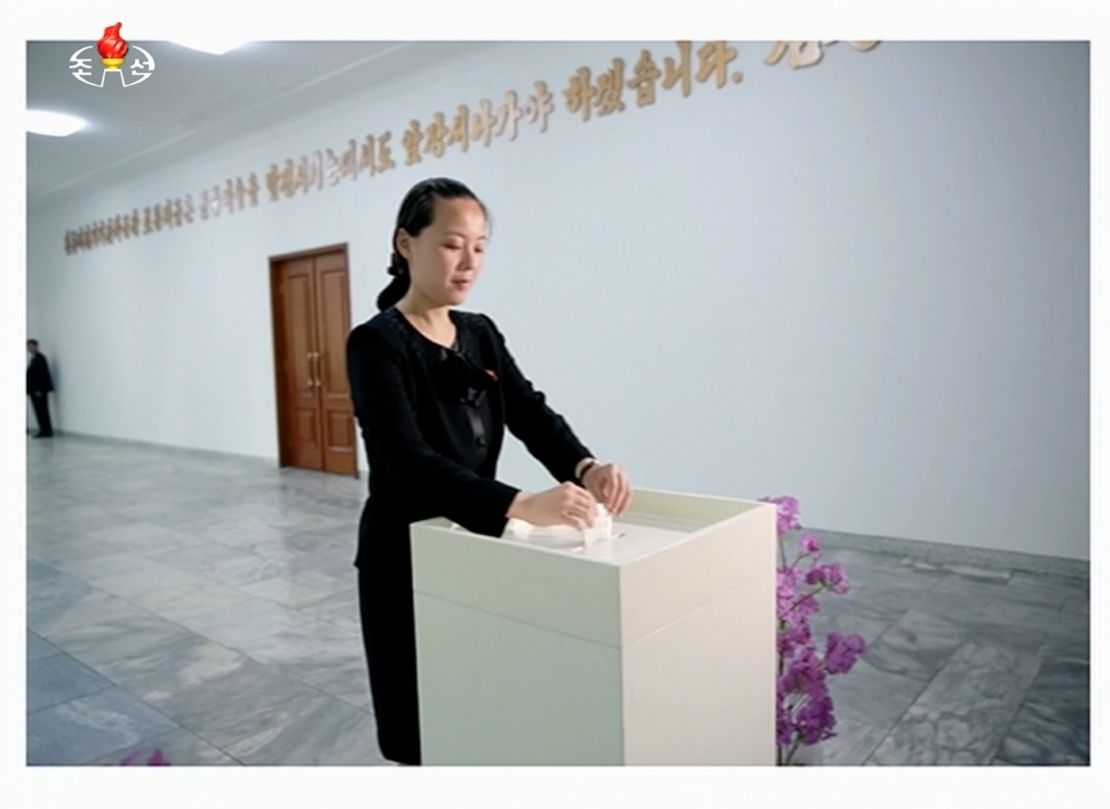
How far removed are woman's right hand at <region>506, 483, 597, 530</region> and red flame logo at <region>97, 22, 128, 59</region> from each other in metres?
1.27

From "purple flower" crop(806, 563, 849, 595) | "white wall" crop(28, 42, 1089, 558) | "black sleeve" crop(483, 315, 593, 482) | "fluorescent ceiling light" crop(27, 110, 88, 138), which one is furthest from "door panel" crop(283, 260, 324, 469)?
"purple flower" crop(806, 563, 849, 595)

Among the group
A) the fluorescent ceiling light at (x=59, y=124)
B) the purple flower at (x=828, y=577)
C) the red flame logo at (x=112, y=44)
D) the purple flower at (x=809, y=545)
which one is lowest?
the purple flower at (x=828, y=577)

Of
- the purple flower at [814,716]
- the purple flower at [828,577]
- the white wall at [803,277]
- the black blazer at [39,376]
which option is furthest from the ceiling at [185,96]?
the purple flower at [814,716]

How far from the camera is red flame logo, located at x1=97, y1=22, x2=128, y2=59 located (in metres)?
1.49

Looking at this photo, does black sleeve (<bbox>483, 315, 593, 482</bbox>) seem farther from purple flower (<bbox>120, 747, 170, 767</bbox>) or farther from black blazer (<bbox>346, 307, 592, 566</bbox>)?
purple flower (<bbox>120, 747, 170, 767</bbox>)

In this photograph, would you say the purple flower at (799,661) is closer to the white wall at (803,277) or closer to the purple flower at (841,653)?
the purple flower at (841,653)

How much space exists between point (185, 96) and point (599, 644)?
3185 millimetres

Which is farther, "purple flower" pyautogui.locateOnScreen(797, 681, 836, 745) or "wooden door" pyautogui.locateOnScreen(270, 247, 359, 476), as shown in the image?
"wooden door" pyautogui.locateOnScreen(270, 247, 359, 476)

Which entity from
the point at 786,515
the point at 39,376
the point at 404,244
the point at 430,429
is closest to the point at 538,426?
the point at 430,429

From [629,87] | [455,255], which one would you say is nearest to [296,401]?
[629,87]

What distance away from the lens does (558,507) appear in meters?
0.83

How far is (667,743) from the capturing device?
77cm

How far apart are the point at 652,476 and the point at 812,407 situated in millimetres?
784

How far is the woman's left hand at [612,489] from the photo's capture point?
3.27 ft
